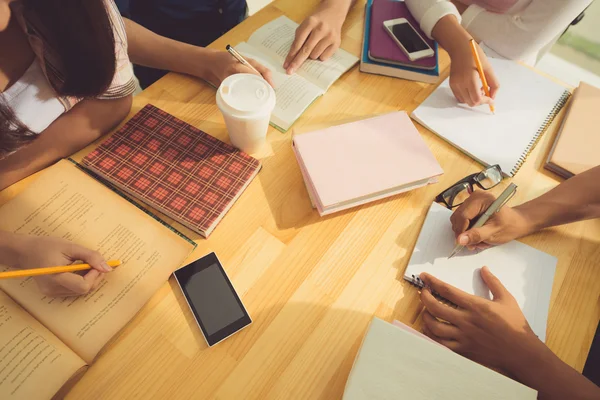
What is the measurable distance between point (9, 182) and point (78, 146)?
137 mm

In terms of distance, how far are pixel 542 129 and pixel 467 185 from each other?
28 centimetres

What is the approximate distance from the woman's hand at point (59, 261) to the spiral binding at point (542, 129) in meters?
0.86

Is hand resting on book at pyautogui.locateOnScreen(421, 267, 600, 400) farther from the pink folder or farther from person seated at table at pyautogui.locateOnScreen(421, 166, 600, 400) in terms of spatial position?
the pink folder

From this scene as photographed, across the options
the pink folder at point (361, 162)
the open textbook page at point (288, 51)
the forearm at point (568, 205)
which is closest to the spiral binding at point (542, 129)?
the forearm at point (568, 205)

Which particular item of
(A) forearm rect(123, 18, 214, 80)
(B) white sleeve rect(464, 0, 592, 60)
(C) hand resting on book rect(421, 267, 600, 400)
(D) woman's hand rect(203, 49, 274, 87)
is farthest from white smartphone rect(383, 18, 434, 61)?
(C) hand resting on book rect(421, 267, 600, 400)

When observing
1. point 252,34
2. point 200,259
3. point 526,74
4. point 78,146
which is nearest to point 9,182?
point 78,146

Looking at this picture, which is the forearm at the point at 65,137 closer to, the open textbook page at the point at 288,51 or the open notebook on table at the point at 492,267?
the open textbook page at the point at 288,51

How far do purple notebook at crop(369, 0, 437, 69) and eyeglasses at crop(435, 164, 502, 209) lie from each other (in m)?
0.32

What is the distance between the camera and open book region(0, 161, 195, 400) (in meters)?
0.53

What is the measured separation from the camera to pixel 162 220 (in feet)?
2.31

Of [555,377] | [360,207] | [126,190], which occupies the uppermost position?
[126,190]

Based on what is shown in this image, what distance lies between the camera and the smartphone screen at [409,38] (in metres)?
0.95

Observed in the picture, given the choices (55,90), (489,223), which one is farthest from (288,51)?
(489,223)

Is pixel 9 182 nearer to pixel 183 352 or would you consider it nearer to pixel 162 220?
pixel 162 220
